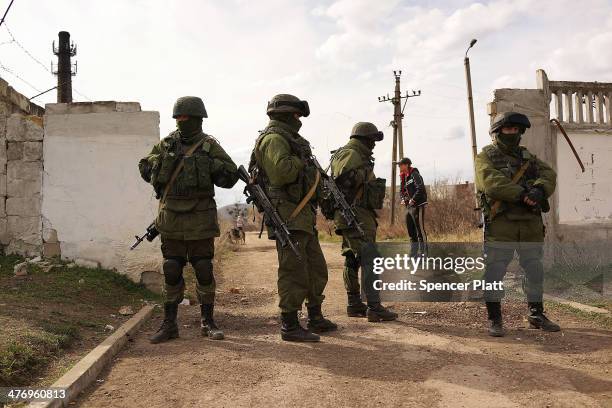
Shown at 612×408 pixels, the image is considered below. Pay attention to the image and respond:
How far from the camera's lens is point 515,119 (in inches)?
183

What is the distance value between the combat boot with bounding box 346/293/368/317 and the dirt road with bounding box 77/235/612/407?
0.32ft

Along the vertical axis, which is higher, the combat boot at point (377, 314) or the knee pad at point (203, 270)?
the knee pad at point (203, 270)

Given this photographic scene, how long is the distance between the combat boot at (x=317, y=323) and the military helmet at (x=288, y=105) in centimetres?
167

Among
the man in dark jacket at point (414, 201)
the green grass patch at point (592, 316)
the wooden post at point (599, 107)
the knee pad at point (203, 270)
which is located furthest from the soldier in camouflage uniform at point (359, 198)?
the wooden post at point (599, 107)

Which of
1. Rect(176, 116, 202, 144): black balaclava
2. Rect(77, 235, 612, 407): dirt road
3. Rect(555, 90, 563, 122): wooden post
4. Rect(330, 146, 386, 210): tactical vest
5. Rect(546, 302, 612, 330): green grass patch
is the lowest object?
Rect(77, 235, 612, 407): dirt road

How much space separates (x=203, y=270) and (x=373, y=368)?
5.42 ft

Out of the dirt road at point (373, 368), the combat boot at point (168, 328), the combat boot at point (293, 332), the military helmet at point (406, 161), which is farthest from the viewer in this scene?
the military helmet at point (406, 161)

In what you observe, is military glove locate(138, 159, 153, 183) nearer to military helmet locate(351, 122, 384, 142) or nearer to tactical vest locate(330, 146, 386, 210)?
tactical vest locate(330, 146, 386, 210)

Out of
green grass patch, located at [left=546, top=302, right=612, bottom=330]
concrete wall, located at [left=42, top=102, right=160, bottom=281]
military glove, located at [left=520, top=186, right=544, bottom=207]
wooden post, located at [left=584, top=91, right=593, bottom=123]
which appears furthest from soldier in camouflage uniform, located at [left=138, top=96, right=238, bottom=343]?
wooden post, located at [left=584, top=91, right=593, bottom=123]

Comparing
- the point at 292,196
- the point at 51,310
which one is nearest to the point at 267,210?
the point at 292,196

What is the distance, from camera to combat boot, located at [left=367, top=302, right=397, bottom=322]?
5.09m

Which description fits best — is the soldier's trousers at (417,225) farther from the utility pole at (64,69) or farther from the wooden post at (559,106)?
the utility pole at (64,69)

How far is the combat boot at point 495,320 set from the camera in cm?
452

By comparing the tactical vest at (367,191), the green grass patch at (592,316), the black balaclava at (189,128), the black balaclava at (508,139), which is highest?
the black balaclava at (189,128)
